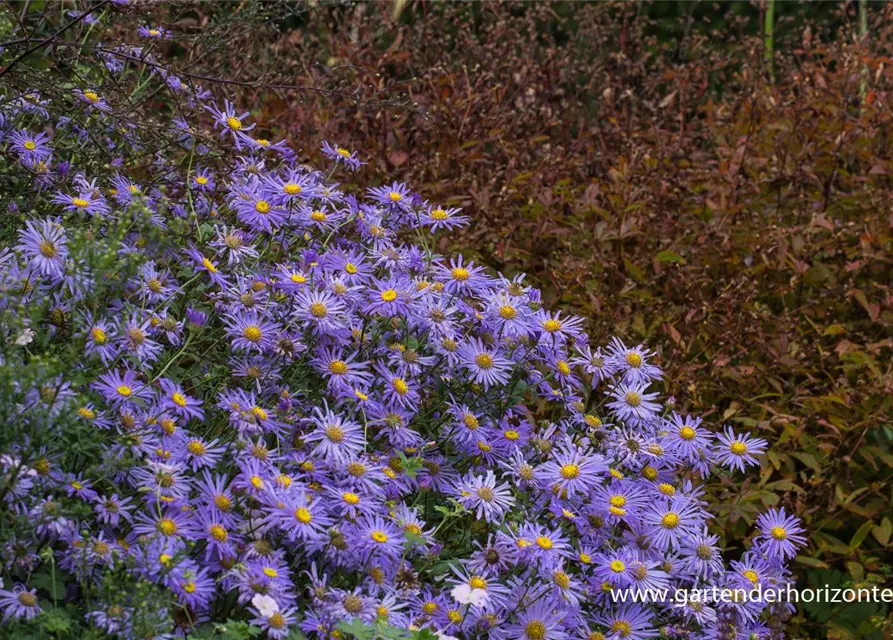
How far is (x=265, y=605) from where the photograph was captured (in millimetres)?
1658

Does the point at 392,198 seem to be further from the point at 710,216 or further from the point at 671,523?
the point at 710,216

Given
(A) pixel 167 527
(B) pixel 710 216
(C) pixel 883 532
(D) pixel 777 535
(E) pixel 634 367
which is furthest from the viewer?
(B) pixel 710 216

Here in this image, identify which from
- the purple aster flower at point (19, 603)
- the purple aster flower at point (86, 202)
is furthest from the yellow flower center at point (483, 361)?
the purple aster flower at point (19, 603)

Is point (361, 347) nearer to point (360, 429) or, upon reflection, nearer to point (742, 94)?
point (360, 429)

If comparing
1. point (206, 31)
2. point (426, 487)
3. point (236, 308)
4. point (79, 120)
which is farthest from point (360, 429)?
point (206, 31)

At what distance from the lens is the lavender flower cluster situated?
68.9 inches

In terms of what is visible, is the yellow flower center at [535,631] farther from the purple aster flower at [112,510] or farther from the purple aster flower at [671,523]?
the purple aster flower at [112,510]

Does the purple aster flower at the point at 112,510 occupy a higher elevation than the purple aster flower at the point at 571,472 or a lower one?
lower

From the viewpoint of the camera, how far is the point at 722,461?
7.88 ft

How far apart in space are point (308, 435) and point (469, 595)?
403 mm

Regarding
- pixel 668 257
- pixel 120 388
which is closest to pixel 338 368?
pixel 120 388

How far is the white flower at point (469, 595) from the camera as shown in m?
1.81

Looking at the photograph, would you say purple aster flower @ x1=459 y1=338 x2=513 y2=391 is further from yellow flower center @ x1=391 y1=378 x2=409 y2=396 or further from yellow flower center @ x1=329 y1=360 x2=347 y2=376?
yellow flower center @ x1=329 y1=360 x2=347 y2=376

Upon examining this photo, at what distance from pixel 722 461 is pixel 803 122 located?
200 centimetres
